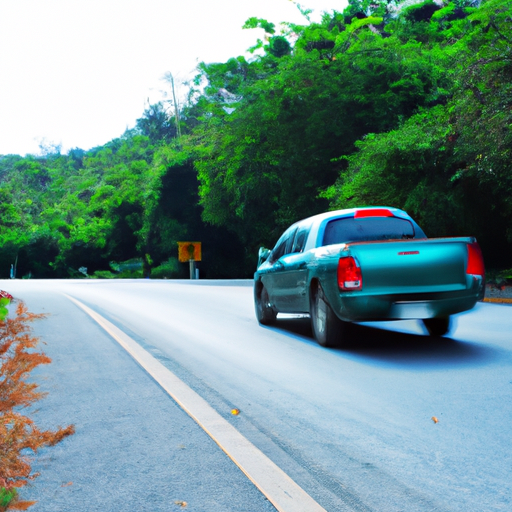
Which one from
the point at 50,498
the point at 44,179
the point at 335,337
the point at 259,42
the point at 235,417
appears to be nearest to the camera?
the point at 50,498

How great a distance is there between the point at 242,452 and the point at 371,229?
18.3 ft

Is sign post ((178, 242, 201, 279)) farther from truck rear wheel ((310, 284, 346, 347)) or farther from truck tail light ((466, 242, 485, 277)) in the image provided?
truck tail light ((466, 242, 485, 277))

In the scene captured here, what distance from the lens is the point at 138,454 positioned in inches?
169

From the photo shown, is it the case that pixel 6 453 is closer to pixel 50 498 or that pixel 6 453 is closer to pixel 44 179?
pixel 50 498

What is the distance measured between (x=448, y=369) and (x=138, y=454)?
3989 millimetres

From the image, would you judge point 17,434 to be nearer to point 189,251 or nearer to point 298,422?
point 298,422

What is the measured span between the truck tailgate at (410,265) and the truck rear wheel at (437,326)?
1471mm

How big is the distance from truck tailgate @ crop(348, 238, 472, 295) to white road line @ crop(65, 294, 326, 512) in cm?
258

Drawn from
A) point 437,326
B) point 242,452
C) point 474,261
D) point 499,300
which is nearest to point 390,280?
point 474,261

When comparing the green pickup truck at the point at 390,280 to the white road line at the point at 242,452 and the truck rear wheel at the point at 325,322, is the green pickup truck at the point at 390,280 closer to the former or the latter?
the truck rear wheel at the point at 325,322

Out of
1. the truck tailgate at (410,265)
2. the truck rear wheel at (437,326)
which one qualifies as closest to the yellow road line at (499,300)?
the truck rear wheel at (437,326)

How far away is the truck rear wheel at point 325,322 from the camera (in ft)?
27.9

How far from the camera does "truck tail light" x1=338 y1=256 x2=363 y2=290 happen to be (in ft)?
25.7

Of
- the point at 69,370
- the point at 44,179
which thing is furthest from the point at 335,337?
the point at 44,179
